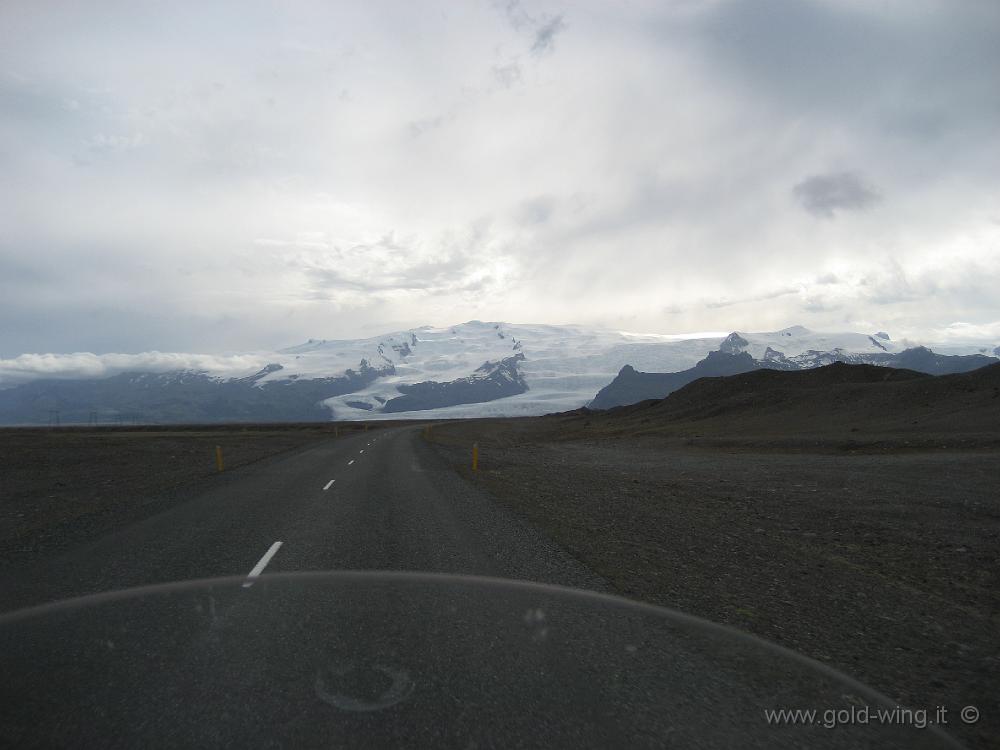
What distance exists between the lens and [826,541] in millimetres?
10258

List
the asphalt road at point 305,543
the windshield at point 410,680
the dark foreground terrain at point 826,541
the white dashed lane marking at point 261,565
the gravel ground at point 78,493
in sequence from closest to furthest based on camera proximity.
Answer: the windshield at point 410,680
the dark foreground terrain at point 826,541
the white dashed lane marking at point 261,565
the asphalt road at point 305,543
the gravel ground at point 78,493

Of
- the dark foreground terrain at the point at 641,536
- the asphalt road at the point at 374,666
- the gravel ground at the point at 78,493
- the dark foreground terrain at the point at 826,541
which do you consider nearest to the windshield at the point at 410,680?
the asphalt road at the point at 374,666

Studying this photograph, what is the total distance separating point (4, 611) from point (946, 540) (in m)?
13.1

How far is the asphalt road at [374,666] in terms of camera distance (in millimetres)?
3387

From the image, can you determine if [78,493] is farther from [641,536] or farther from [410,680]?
[410,680]

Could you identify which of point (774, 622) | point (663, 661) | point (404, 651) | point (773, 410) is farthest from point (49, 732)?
point (773, 410)

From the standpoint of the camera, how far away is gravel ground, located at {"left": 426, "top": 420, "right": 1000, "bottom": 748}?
17.0ft

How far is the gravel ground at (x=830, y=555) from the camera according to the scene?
5191 mm

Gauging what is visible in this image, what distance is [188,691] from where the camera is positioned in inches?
149

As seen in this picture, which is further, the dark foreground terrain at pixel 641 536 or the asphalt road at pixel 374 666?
the dark foreground terrain at pixel 641 536

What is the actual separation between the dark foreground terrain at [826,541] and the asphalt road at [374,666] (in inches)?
38.9

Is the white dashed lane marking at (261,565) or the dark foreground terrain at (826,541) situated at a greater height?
the white dashed lane marking at (261,565)

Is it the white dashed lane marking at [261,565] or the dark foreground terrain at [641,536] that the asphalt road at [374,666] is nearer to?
the white dashed lane marking at [261,565]

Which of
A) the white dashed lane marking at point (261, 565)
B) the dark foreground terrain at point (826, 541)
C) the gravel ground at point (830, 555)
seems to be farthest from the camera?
the white dashed lane marking at point (261, 565)
